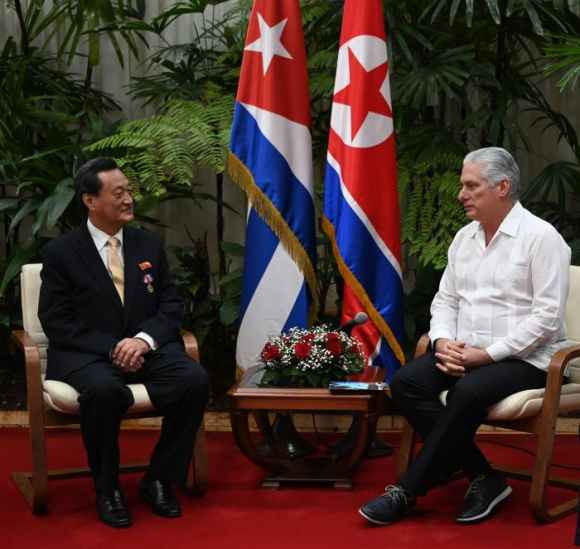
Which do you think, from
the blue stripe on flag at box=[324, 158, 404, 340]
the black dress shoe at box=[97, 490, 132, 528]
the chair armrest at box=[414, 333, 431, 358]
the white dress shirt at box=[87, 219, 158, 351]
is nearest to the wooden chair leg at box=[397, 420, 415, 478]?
the chair armrest at box=[414, 333, 431, 358]

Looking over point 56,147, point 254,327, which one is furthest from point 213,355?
point 56,147

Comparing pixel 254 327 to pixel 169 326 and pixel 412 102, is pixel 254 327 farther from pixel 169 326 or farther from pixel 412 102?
pixel 412 102

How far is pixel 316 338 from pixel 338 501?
0.62 meters

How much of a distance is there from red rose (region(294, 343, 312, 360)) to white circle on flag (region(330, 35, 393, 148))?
109 centimetres

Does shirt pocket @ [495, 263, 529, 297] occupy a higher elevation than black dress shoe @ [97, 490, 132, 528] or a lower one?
higher

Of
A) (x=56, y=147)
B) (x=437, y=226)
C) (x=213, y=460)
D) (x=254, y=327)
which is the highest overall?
(x=56, y=147)

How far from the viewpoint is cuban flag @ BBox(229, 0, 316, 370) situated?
167 inches

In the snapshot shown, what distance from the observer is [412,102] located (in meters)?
4.85

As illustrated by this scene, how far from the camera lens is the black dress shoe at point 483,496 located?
10.9 ft

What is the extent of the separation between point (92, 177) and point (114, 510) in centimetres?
127

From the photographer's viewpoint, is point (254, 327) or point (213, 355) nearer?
point (254, 327)

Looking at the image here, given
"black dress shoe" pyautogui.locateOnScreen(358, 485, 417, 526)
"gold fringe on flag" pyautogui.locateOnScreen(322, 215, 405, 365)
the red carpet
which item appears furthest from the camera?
"gold fringe on flag" pyautogui.locateOnScreen(322, 215, 405, 365)

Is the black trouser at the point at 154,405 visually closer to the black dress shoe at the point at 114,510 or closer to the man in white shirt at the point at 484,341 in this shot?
the black dress shoe at the point at 114,510

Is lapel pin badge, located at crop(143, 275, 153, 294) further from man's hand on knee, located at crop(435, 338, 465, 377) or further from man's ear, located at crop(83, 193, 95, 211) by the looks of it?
man's hand on knee, located at crop(435, 338, 465, 377)
